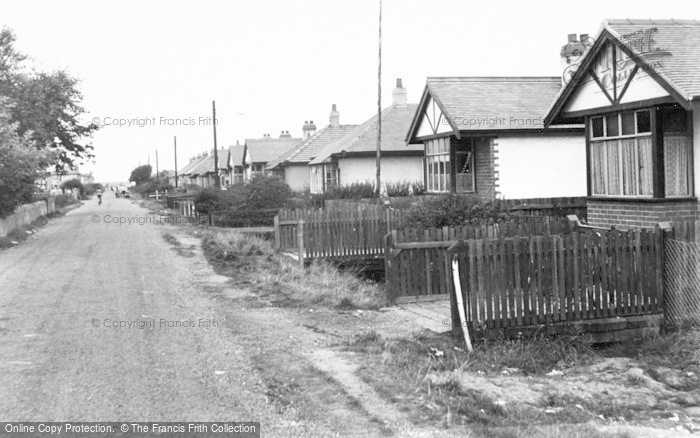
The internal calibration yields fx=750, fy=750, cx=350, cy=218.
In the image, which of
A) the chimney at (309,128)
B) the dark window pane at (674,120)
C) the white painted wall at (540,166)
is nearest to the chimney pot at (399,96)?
the white painted wall at (540,166)

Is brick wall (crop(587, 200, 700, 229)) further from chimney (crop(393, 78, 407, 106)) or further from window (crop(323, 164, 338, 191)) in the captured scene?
window (crop(323, 164, 338, 191))

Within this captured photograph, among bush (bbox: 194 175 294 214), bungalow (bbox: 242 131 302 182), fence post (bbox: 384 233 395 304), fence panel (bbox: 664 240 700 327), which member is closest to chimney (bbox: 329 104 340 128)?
bungalow (bbox: 242 131 302 182)

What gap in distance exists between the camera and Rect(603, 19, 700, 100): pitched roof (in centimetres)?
1160

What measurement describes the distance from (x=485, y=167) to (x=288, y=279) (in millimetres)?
9118

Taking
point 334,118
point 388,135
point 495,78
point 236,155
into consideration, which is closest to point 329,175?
point 388,135

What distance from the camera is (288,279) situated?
15.1m

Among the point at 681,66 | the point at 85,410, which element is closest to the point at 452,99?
the point at 681,66

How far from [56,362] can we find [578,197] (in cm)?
1582

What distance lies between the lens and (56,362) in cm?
836

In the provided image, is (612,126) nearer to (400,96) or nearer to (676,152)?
(676,152)

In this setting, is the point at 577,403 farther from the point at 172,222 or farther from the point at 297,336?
the point at 172,222

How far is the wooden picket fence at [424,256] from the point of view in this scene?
41.9 feet

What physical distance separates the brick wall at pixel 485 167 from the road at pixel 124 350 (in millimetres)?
8907

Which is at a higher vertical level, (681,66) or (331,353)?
(681,66)
